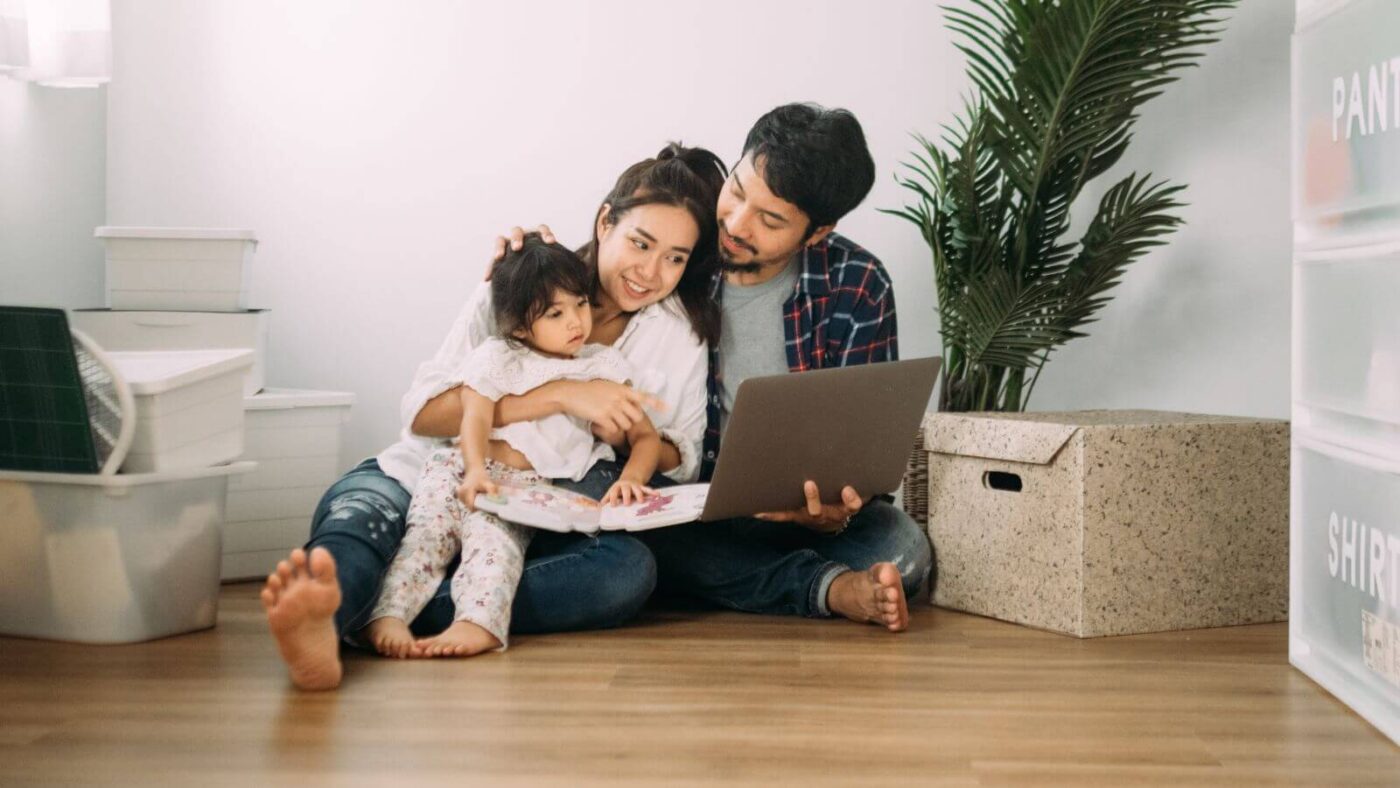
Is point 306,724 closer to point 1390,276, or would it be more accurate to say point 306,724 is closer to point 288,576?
point 288,576

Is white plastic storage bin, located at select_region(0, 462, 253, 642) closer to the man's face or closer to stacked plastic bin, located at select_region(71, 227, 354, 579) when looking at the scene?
stacked plastic bin, located at select_region(71, 227, 354, 579)

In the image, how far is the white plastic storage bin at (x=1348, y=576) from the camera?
1.49 meters

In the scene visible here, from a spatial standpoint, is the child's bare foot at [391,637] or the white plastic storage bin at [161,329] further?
the white plastic storage bin at [161,329]

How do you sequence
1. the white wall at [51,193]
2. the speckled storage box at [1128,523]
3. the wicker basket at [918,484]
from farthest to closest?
the white wall at [51,193] < the wicker basket at [918,484] < the speckled storage box at [1128,523]

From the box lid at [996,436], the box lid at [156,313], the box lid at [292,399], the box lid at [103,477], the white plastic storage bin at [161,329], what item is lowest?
the box lid at [103,477]

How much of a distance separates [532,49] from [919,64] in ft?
2.61

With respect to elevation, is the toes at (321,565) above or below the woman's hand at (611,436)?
below

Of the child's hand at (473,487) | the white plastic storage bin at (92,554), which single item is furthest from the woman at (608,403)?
the white plastic storage bin at (92,554)

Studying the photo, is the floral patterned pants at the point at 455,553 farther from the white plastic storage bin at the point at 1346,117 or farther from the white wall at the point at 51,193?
the white plastic storage bin at the point at 1346,117

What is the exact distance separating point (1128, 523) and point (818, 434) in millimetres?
495

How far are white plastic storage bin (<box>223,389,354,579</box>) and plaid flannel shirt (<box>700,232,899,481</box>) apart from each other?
757 mm

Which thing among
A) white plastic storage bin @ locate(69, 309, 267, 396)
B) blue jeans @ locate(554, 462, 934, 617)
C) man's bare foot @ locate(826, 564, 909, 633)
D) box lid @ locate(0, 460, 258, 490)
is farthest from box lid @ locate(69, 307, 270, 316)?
man's bare foot @ locate(826, 564, 909, 633)

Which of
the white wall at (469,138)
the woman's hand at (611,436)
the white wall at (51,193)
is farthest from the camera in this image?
the white wall at (469,138)

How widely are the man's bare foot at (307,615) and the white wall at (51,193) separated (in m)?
1.17
